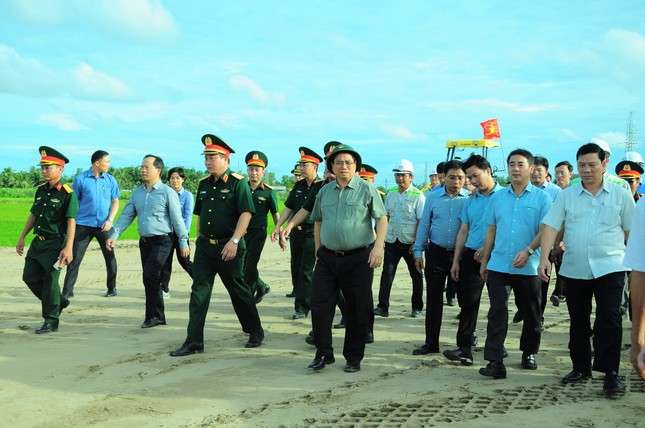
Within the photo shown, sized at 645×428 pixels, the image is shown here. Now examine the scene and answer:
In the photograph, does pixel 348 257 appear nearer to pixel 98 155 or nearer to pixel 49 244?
pixel 49 244

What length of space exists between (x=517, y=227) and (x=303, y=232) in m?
3.50

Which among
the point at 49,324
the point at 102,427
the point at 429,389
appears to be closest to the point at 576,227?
the point at 429,389

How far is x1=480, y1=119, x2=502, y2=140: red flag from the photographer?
28.5m

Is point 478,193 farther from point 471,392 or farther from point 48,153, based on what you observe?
point 48,153

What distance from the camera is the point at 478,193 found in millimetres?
6621

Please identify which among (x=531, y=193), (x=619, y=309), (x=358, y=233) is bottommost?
(x=619, y=309)

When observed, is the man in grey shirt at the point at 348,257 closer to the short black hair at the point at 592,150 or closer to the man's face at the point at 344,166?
the man's face at the point at 344,166

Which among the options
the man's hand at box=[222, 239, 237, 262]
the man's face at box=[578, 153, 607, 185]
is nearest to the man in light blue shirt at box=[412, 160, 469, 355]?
the man's face at box=[578, 153, 607, 185]

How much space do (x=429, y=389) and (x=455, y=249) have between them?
5.65 ft

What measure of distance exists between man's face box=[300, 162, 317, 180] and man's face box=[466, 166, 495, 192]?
2.75m

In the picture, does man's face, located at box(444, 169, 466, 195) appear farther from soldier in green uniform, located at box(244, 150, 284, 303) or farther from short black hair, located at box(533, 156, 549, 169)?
soldier in green uniform, located at box(244, 150, 284, 303)

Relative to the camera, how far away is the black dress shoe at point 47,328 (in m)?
7.49

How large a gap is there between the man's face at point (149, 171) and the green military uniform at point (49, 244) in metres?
0.89

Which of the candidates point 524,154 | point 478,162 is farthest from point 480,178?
point 524,154
